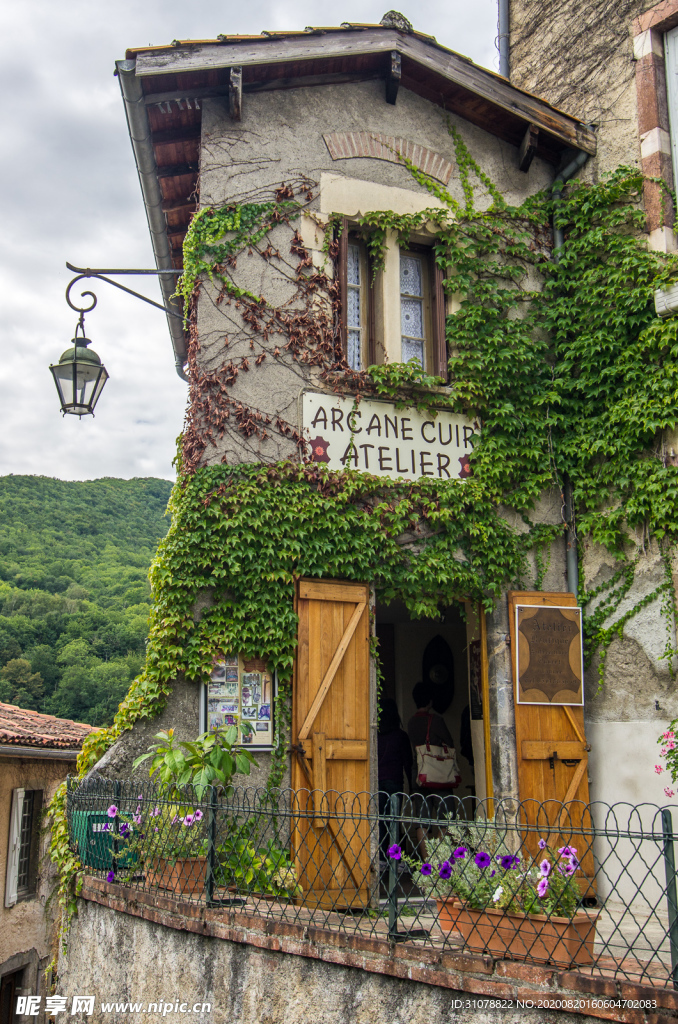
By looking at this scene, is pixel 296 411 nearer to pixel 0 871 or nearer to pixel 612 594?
pixel 612 594

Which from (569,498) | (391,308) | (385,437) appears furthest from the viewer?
(569,498)

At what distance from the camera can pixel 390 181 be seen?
8.38 meters

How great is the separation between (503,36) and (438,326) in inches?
193

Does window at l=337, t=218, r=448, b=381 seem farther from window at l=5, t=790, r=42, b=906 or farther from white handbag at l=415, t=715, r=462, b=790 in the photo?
window at l=5, t=790, r=42, b=906

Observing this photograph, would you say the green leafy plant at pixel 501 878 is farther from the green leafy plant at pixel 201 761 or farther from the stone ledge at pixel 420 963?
the green leafy plant at pixel 201 761

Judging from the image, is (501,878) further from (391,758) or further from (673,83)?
(673,83)

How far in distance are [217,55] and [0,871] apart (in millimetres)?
11559

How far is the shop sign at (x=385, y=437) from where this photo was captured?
7.64 metres

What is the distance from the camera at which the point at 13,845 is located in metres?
13.5

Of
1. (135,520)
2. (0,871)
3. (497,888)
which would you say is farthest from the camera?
(135,520)

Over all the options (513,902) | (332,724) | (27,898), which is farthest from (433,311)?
(27,898)

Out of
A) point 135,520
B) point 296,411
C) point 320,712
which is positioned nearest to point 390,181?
point 296,411

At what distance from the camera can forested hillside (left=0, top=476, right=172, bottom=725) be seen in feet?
87.4

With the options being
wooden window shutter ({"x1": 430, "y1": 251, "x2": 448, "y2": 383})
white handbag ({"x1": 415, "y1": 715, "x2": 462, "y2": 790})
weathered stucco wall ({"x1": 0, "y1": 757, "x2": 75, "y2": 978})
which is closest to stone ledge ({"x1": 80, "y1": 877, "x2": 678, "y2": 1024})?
white handbag ({"x1": 415, "y1": 715, "x2": 462, "y2": 790})
